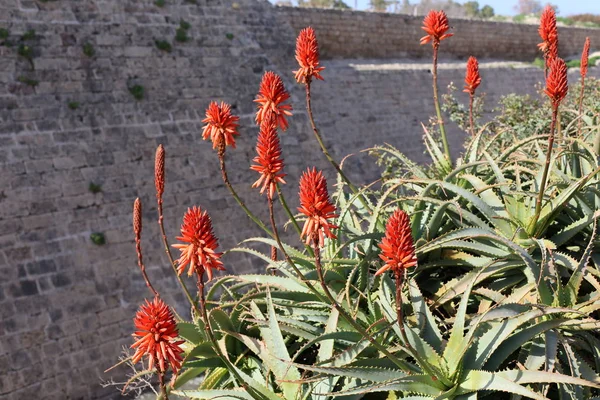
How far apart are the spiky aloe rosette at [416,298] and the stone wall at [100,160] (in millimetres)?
5278

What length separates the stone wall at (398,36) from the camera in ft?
44.4

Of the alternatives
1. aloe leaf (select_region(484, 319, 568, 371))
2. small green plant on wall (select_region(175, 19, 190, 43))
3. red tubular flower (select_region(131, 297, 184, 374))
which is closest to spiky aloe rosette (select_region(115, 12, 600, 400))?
aloe leaf (select_region(484, 319, 568, 371))

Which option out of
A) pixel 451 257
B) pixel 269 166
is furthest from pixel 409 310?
pixel 269 166

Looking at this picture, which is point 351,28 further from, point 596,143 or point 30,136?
point 596,143

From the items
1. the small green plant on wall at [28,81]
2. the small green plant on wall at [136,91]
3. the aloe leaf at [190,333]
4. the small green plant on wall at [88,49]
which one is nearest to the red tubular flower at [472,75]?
the aloe leaf at [190,333]

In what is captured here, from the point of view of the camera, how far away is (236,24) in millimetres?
10789

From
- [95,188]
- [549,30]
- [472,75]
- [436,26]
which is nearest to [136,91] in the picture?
[95,188]

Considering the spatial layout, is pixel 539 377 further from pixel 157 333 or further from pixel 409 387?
pixel 157 333

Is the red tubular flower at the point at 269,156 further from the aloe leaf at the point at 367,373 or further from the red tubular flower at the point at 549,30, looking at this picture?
the red tubular flower at the point at 549,30

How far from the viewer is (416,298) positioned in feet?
7.77

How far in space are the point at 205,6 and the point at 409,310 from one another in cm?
878

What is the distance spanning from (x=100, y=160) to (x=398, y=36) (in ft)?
27.8

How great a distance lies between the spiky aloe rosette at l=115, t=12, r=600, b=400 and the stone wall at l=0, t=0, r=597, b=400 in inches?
208

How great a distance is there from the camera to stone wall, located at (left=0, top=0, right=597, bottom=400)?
7.43 m
